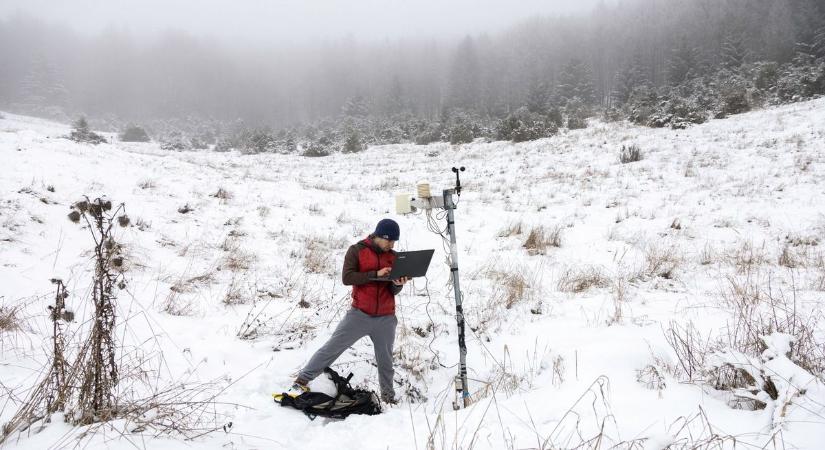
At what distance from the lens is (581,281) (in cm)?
584

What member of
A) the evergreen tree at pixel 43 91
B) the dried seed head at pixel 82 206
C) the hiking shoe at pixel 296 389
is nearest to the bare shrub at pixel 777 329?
the hiking shoe at pixel 296 389

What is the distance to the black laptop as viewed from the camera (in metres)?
3.11

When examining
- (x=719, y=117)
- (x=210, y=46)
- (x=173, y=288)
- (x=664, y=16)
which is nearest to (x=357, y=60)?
(x=210, y=46)

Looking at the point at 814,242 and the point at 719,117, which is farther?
the point at 719,117

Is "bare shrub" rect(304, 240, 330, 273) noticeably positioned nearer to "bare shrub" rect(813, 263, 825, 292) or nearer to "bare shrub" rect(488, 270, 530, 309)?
"bare shrub" rect(488, 270, 530, 309)

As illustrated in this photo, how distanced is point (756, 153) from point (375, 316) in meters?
15.0

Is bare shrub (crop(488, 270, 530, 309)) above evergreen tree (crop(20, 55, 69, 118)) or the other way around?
the other way around

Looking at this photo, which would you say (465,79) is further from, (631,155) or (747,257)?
(747,257)

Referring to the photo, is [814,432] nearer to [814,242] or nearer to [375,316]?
[375,316]

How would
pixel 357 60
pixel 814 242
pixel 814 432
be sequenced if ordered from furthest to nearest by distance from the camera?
pixel 357 60 < pixel 814 242 < pixel 814 432

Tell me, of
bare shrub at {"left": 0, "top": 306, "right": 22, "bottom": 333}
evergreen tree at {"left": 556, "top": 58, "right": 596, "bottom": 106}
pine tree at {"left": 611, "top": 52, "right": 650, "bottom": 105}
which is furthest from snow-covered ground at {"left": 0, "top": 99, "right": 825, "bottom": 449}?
evergreen tree at {"left": 556, "top": 58, "right": 596, "bottom": 106}

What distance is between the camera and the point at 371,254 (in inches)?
140

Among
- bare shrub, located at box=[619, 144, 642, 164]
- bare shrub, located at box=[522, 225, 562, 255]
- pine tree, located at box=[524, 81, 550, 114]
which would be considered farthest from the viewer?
pine tree, located at box=[524, 81, 550, 114]

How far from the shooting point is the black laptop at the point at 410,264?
3.11 metres
